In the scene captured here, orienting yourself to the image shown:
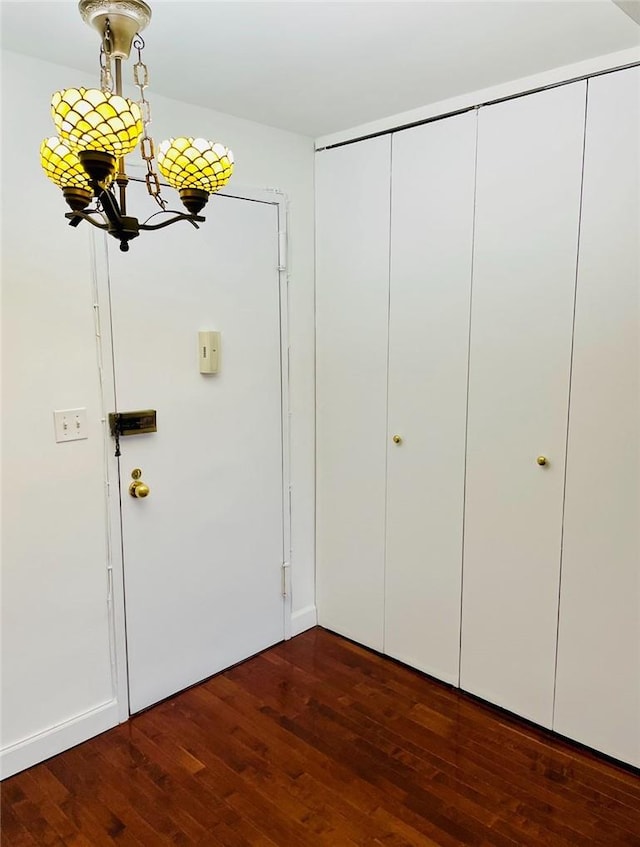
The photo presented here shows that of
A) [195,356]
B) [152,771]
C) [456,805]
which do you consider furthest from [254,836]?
[195,356]

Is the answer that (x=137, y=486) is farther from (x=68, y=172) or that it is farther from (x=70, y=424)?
(x=68, y=172)

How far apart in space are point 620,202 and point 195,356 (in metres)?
1.64

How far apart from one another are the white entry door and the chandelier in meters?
0.88

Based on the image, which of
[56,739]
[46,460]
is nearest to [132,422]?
[46,460]

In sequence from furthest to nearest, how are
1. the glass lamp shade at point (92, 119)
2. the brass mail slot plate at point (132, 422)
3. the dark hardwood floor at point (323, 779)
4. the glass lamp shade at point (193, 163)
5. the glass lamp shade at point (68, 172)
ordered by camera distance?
1. the brass mail slot plate at point (132, 422)
2. the dark hardwood floor at point (323, 779)
3. the glass lamp shade at point (193, 163)
4. the glass lamp shade at point (68, 172)
5. the glass lamp shade at point (92, 119)

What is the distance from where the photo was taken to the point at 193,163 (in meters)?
1.35

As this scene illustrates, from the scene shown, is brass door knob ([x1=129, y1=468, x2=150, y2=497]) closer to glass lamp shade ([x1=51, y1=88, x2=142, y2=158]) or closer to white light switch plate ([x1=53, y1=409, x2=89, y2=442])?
white light switch plate ([x1=53, y1=409, x2=89, y2=442])

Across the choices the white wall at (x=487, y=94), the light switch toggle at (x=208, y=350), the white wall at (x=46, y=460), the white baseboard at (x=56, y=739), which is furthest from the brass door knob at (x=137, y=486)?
the white wall at (x=487, y=94)

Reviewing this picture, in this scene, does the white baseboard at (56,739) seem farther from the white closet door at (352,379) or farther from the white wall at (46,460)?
the white closet door at (352,379)

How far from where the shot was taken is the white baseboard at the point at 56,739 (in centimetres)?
214

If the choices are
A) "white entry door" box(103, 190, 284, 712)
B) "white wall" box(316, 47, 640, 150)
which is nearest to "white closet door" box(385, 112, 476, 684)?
"white wall" box(316, 47, 640, 150)

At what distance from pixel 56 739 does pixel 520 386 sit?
2.13 m

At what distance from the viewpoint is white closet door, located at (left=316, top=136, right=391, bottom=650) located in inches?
107

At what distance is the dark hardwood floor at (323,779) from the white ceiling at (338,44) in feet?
7.59
